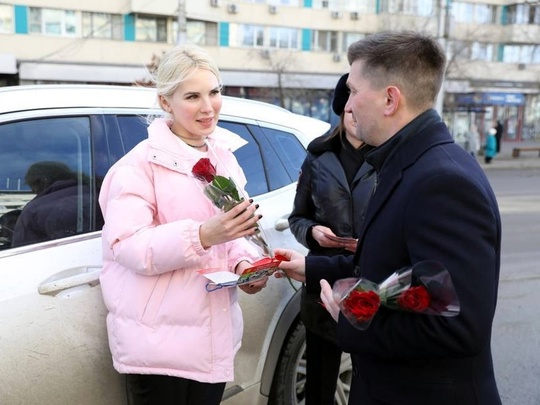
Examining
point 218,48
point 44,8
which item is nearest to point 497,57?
point 218,48

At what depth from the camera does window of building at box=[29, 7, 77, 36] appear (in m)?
28.2

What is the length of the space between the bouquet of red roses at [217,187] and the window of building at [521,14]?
44.7 meters

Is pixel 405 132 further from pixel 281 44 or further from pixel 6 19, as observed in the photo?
pixel 281 44

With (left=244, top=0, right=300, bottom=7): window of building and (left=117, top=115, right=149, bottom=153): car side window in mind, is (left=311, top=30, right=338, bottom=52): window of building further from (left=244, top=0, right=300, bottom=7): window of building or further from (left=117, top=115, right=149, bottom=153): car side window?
(left=117, top=115, right=149, bottom=153): car side window

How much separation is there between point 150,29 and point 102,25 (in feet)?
8.09

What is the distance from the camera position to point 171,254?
1.98 meters

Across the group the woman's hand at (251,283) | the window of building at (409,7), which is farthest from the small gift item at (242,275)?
the window of building at (409,7)

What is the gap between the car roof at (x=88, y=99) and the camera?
2309 millimetres

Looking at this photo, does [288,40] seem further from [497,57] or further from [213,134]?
[213,134]

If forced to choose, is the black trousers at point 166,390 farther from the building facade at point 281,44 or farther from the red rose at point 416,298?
the building facade at point 281,44

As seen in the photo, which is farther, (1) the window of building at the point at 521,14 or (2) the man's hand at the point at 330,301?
(1) the window of building at the point at 521,14

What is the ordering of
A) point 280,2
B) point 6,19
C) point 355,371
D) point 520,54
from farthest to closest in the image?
point 520,54, point 280,2, point 6,19, point 355,371

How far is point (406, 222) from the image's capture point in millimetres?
1571

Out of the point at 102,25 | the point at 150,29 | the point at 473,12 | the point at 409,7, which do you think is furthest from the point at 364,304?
the point at 473,12
